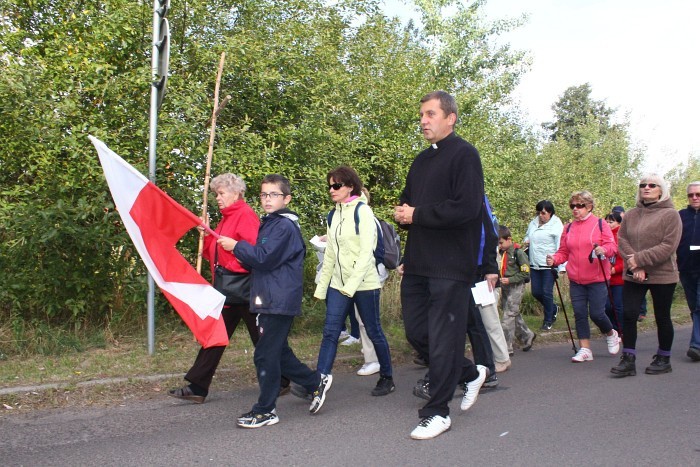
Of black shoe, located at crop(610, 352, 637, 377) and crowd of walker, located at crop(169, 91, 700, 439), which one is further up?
crowd of walker, located at crop(169, 91, 700, 439)

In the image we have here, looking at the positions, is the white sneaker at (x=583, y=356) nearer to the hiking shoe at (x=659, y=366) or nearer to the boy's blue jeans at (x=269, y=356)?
the hiking shoe at (x=659, y=366)

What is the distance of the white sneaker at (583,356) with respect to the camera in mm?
7441

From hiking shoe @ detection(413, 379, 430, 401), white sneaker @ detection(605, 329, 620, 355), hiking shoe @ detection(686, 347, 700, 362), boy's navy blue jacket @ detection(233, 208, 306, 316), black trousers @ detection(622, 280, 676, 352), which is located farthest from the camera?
white sneaker @ detection(605, 329, 620, 355)

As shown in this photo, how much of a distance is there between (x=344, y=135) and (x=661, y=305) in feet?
15.4

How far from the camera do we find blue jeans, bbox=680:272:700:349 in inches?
296

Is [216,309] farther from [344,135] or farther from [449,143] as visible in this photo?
[344,135]

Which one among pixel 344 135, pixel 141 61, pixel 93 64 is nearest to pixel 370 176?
pixel 344 135

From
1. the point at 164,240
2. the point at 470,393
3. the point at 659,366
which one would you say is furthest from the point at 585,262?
the point at 164,240

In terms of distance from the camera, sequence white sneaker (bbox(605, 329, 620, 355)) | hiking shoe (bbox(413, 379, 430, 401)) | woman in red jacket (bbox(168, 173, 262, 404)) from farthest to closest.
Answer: white sneaker (bbox(605, 329, 620, 355)) < hiking shoe (bbox(413, 379, 430, 401)) < woman in red jacket (bbox(168, 173, 262, 404))

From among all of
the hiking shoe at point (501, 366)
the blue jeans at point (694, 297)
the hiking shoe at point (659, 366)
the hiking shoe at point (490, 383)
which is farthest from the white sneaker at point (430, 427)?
the blue jeans at point (694, 297)

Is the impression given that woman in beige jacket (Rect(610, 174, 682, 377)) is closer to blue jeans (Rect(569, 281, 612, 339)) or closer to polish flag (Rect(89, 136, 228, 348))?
blue jeans (Rect(569, 281, 612, 339))

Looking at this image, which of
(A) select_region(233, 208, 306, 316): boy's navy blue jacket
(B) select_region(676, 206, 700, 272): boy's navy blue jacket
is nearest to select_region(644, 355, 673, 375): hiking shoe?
(B) select_region(676, 206, 700, 272): boy's navy blue jacket

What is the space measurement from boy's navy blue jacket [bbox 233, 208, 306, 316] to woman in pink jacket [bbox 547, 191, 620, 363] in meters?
3.73

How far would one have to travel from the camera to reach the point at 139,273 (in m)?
7.71
